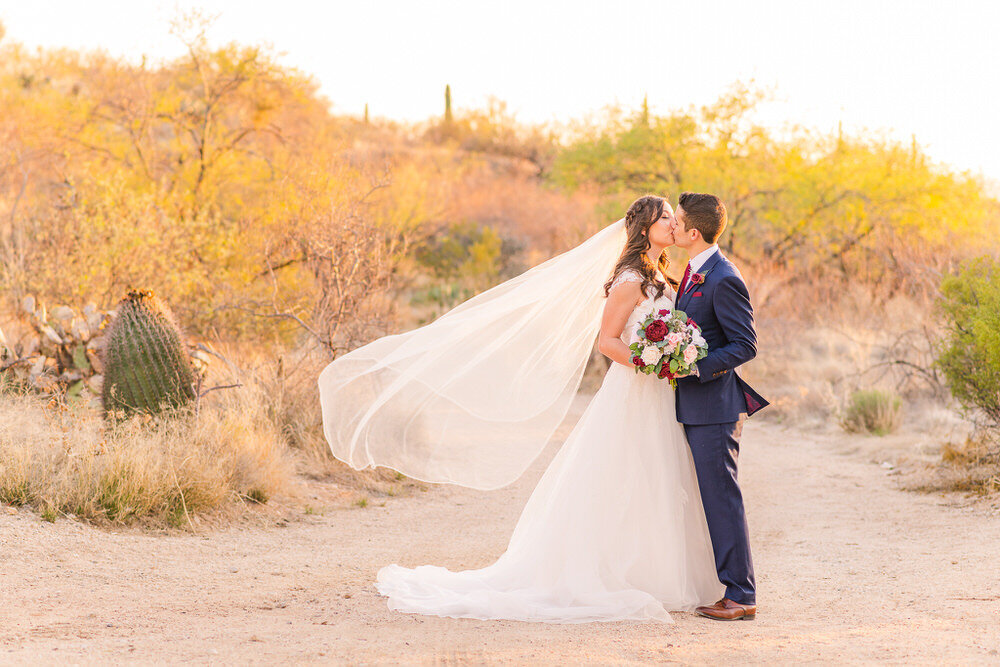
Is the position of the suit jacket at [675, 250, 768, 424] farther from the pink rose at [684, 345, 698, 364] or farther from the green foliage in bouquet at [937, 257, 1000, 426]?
the green foliage in bouquet at [937, 257, 1000, 426]

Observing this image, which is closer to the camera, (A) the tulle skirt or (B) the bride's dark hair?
(A) the tulle skirt

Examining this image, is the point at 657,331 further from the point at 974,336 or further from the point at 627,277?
the point at 974,336

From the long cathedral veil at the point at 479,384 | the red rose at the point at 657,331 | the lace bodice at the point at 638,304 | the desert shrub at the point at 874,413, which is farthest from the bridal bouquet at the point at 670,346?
the desert shrub at the point at 874,413

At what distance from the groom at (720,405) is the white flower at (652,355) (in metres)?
0.21

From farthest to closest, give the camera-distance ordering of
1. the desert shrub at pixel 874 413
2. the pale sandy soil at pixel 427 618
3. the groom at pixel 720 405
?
the desert shrub at pixel 874 413, the groom at pixel 720 405, the pale sandy soil at pixel 427 618

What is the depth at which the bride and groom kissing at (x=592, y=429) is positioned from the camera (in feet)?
14.6

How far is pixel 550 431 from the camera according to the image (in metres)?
5.04

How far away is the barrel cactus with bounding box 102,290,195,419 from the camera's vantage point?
7637 millimetres

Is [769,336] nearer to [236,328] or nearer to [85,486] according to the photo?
[236,328]

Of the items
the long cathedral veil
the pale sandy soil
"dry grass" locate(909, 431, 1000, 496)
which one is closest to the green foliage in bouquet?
"dry grass" locate(909, 431, 1000, 496)

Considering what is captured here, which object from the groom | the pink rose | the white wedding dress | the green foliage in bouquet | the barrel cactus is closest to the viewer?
the pink rose

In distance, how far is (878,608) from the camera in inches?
185

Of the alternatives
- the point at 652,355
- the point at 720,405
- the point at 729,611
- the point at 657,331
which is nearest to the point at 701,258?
the point at 657,331

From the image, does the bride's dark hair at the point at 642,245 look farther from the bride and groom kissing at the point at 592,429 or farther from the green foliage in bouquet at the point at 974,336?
the green foliage in bouquet at the point at 974,336
